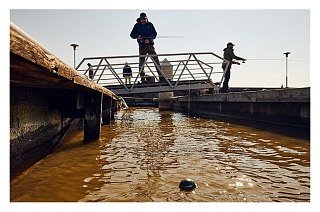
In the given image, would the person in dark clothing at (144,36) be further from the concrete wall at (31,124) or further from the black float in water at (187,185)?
the black float in water at (187,185)

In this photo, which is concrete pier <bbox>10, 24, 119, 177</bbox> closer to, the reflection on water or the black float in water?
the reflection on water

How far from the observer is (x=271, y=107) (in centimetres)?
700

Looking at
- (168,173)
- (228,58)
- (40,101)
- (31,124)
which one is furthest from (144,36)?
(168,173)

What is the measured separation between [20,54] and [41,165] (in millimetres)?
1932

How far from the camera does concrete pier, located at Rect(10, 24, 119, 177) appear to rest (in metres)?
1.67

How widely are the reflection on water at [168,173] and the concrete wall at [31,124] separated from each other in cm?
20

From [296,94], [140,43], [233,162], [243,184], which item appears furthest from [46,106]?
[140,43]

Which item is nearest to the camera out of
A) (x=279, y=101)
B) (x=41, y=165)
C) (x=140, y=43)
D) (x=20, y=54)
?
(x=20, y=54)

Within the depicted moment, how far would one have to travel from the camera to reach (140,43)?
38.3ft

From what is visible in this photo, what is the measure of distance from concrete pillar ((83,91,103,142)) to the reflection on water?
0.39 meters

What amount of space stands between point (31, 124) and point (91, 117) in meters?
1.24

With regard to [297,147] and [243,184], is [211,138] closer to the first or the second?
[297,147]

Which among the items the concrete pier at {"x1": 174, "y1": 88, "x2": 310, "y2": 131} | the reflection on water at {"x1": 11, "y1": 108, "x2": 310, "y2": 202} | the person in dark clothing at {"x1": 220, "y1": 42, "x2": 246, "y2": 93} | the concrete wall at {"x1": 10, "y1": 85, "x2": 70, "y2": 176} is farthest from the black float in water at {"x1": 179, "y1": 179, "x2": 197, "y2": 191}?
the person in dark clothing at {"x1": 220, "y1": 42, "x2": 246, "y2": 93}

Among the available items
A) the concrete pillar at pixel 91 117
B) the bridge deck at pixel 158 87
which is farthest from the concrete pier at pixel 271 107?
the concrete pillar at pixel 91 117
